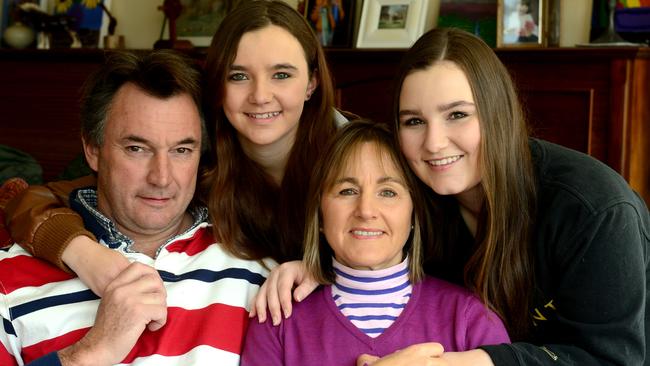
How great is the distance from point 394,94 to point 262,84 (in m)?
0.43

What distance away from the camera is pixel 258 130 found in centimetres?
207

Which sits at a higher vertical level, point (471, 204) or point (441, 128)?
point (441, 128)

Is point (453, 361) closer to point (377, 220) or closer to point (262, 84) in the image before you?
point (377, 220)

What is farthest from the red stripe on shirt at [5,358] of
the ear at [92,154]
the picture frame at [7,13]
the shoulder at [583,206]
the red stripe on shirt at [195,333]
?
the picture frame at [7,13]

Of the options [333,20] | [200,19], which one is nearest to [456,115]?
[333,20]

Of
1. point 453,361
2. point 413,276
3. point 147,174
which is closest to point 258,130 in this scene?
point 147,174

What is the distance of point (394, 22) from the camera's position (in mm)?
3318

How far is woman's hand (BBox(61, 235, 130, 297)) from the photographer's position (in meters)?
1.76

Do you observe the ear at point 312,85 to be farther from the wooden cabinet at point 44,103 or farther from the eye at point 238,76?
the wooden cabinet at point 44,103

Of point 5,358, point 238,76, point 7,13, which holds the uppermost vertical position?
point 7,13

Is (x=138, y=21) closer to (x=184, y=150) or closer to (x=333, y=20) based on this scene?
(x=333, y=20)

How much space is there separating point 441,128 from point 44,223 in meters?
0.96

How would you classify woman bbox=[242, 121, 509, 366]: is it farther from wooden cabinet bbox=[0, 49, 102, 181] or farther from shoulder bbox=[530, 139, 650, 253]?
wooden cabinet bbox=[0, 49, 102, 181]

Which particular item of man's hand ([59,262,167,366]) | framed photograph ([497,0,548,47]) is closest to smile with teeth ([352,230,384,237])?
man's hand ([59,262,167,366])
